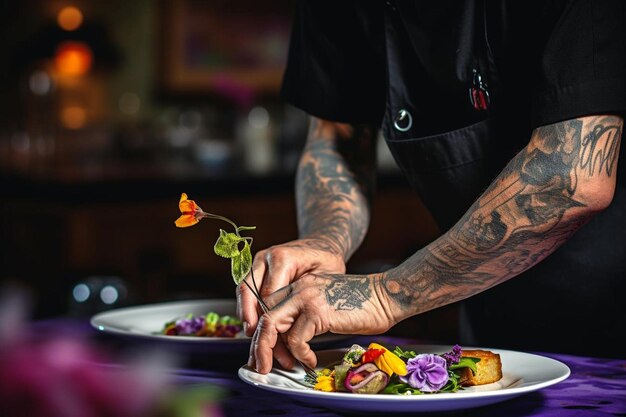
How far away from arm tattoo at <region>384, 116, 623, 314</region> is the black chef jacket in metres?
0.07

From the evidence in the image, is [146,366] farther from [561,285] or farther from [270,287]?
[561,285]

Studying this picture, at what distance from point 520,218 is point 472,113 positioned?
331 millimetres

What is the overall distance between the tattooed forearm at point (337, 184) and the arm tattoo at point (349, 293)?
0.28 m

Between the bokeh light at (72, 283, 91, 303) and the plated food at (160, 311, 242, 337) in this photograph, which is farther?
the bokeh light at (72, 283, 91, 303)

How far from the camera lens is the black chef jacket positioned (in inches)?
55.9

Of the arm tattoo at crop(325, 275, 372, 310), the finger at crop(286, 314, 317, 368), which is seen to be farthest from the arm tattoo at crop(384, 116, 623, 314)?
the finger at crop(286, 314, 317, 368)

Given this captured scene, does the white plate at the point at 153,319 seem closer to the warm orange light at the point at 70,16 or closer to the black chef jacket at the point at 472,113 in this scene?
the black chef jacket at the point at 472,113

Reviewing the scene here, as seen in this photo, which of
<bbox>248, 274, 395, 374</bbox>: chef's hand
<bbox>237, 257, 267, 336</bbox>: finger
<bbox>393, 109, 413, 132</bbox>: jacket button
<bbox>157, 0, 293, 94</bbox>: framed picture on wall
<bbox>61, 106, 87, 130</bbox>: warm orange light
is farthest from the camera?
<bbox>61, 106, 87, 130</bbox>: warm orange light

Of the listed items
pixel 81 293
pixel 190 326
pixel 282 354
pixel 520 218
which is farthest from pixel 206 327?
pixel 81 293

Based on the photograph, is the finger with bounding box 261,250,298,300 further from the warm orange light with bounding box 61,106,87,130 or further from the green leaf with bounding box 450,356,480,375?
the warm orange light with bounding box 61,106,87,130

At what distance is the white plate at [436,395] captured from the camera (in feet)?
2.95

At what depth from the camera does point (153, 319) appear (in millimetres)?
1556

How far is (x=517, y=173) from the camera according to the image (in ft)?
3.98

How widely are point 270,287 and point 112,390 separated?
92 cm
